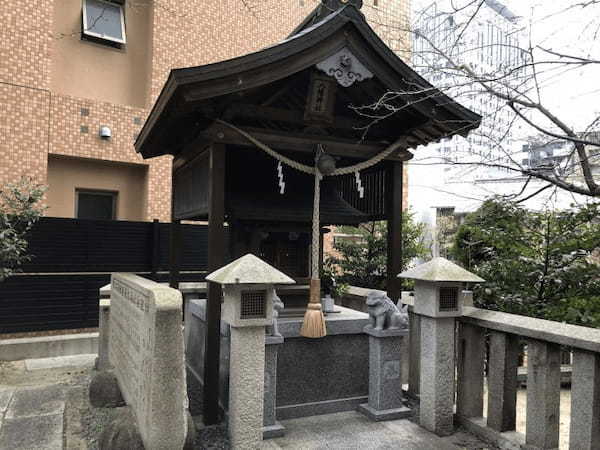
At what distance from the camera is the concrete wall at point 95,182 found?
10672 mm

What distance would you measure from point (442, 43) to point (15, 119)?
9123mm

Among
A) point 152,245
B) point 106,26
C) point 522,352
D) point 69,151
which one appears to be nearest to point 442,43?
point 522,352

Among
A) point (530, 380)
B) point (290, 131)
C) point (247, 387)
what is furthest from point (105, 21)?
point (530, 380)

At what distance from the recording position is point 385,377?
5219 mm

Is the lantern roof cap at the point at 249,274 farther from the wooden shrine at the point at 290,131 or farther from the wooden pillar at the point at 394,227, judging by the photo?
the wooden pillar at the point at 394,227

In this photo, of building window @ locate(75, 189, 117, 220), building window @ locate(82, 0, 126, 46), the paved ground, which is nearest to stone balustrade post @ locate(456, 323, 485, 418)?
the paved ground

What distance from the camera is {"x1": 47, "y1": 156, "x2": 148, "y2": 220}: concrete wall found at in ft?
35.0

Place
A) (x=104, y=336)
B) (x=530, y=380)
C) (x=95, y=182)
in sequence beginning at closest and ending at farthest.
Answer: (x=530, y=380) < (x=104, y=336) < (x=95, y=182)

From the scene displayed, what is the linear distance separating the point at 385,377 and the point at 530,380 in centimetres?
168

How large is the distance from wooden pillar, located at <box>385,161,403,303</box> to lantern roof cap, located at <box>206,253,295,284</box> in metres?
2.21

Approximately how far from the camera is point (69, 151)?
1030 cm

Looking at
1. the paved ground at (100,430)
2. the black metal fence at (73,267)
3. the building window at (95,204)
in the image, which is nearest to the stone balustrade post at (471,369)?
the paved ground at (100,430)

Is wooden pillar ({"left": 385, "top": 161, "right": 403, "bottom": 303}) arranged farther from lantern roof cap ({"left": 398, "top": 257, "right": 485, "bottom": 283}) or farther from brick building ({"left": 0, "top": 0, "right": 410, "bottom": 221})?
brick building ({"left": 0, "top": 0, "right": 410, "bottom": 221})

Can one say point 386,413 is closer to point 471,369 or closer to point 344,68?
point 471,369
